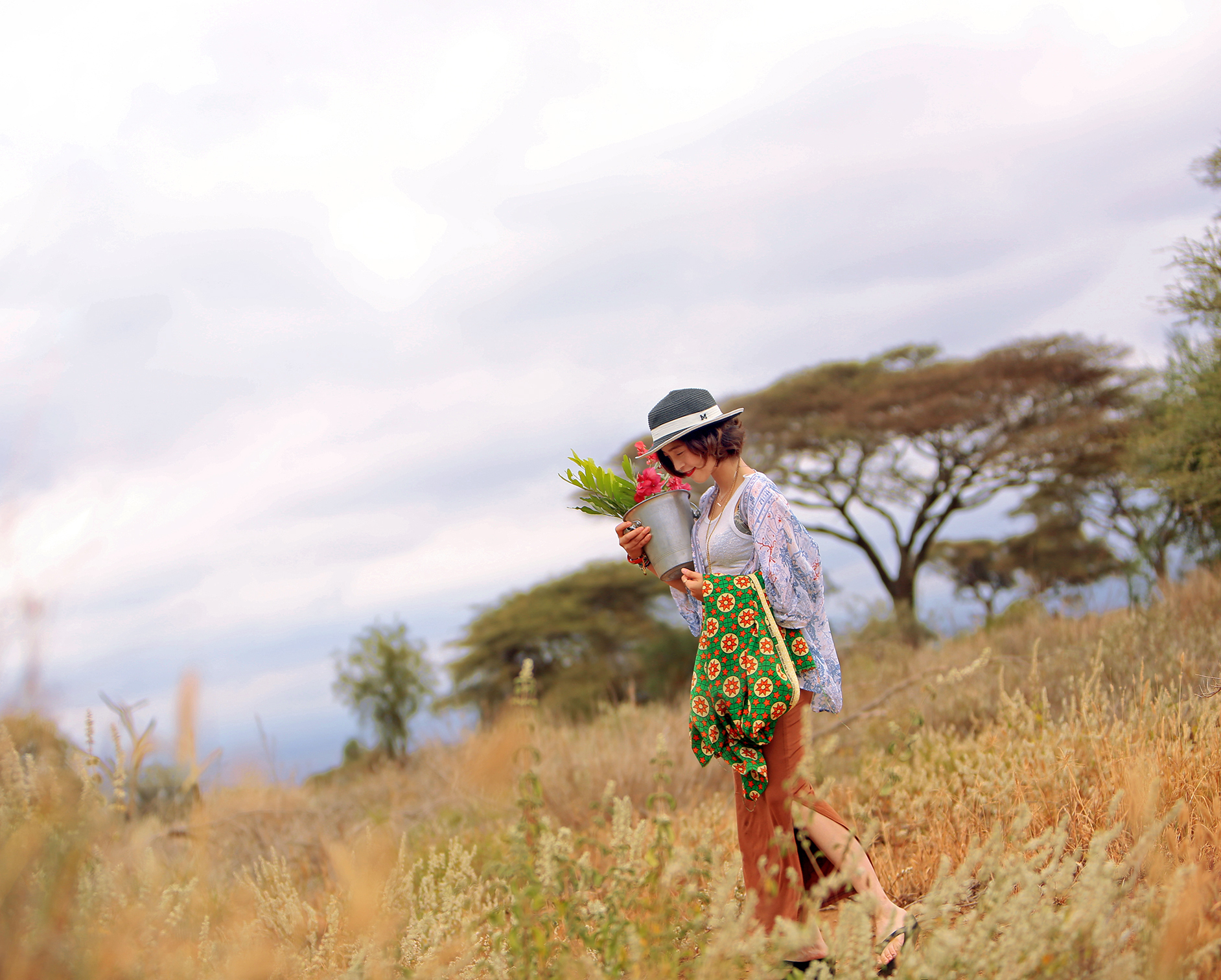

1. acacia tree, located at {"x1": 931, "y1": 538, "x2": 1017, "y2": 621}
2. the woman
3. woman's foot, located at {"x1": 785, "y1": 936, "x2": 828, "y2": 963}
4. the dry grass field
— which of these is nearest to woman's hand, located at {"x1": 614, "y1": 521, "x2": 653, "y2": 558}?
the woman

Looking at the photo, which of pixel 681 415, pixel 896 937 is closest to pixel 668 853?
pixel 896 937

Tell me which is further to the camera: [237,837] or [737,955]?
[237,837]

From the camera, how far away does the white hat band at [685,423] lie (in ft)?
11.4

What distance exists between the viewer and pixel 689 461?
3547mm

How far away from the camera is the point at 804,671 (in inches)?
136

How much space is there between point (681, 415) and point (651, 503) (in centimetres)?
35

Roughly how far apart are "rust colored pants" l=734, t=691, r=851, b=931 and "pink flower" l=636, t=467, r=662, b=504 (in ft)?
3.20

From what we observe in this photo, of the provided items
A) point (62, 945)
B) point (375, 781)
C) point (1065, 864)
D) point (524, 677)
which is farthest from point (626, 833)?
point (375, 781)

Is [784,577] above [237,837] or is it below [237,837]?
above

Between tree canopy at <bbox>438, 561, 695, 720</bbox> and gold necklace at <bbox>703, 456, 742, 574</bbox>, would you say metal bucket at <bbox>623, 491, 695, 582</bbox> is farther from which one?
tree canopy at <bbox>438, 561, 695, 720</bbox>

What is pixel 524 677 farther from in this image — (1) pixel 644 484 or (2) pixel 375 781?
(2) pixel 375 781

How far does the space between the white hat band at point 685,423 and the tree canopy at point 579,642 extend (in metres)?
15.0

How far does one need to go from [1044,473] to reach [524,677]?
1930 centimetres

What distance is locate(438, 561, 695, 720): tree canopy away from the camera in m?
18.7
